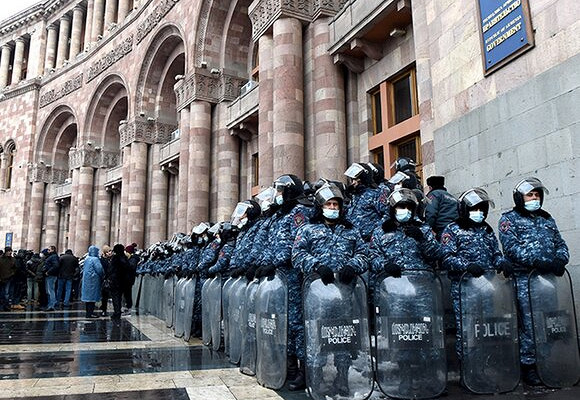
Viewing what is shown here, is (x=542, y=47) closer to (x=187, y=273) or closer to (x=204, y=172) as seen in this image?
(x=187, y=273)

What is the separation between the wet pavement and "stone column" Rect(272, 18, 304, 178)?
491 cm

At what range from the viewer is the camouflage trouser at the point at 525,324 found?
465 cm

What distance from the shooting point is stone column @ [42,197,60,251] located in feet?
104

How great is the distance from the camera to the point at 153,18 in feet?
72.6

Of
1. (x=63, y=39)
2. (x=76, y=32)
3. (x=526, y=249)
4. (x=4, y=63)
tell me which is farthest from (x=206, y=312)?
(x=4, y=63)

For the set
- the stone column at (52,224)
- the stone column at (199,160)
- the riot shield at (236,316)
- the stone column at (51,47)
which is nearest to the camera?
the riot shield at (236,316)

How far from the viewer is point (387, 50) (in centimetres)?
1123

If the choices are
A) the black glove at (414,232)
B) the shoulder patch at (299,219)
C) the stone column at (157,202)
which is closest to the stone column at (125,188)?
the stone column at (157,202)

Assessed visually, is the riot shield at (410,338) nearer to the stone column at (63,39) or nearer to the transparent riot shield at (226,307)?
the transparent riot shield at (226,307)

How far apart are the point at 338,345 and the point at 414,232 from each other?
4.23ft

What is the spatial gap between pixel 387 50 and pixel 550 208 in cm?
636

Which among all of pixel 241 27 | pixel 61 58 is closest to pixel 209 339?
pixel 241 27

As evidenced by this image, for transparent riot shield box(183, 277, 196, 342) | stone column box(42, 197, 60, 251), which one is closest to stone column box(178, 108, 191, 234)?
transparent riot shield box(183, 277, 196, 342)

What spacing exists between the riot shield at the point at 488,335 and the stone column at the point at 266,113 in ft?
27.8
